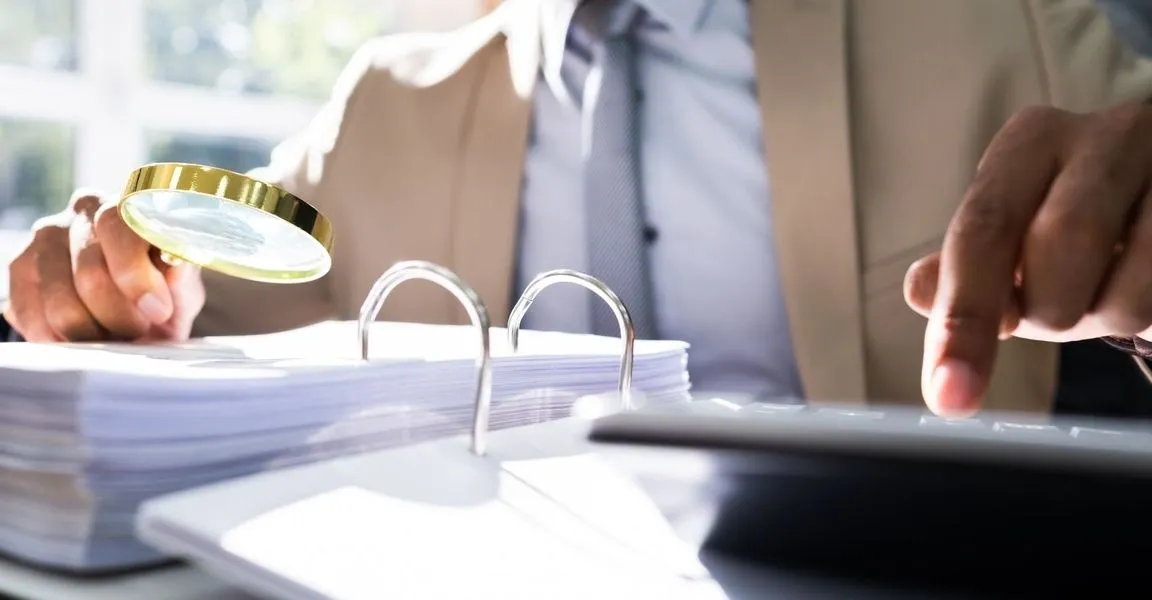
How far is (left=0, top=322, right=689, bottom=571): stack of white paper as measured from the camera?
0.28 meters

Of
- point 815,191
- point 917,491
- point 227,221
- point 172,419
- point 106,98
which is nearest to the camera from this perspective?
point 917,491

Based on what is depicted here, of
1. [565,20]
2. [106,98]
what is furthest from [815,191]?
[106,98]

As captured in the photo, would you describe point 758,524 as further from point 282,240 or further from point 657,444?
point 282,240

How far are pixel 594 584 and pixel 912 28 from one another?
29.4 inches

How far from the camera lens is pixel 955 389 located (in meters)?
0.32

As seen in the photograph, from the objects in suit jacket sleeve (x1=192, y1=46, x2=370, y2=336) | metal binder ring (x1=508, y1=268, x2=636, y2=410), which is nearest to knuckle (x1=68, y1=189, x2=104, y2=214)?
suit jacket sleeve (x1=192, y1=46, x2=370, y2=336)

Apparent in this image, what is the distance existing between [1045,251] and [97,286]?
0.46 m

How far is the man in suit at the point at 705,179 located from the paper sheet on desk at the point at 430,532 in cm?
31

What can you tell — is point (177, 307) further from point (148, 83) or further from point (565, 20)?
point (148, 83)

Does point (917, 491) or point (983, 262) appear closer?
point (917, 491)

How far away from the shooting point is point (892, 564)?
8.5 inches

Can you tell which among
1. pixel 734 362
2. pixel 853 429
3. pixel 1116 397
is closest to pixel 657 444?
pixel 853 429

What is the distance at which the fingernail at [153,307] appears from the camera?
1.66 ft

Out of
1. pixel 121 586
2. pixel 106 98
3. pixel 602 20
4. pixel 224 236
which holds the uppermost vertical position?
pixel 106 98
